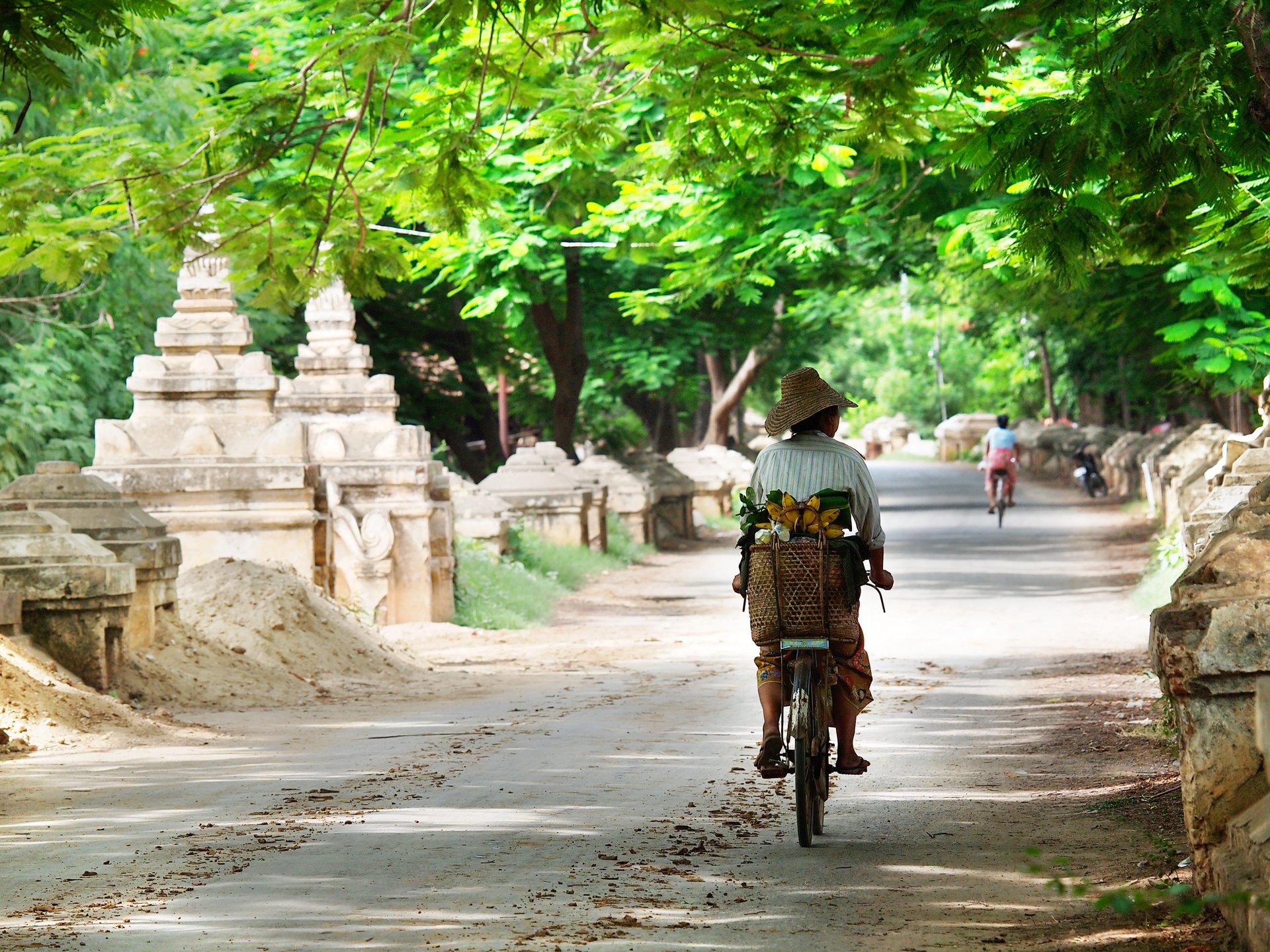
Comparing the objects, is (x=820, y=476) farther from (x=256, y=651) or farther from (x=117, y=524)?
(x=256, y=651)

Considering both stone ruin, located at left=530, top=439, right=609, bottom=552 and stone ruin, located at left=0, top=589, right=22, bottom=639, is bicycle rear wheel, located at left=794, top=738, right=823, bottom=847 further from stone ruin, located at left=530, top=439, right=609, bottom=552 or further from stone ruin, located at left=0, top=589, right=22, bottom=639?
stone ruin, located at left=530, top=439, right=609, bottom=552

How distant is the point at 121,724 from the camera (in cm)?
973

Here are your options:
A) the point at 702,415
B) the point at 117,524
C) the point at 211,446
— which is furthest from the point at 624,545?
the point at 702,415

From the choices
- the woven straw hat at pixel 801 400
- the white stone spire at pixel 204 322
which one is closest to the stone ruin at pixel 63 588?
the woven straw hat at pixel 801 400

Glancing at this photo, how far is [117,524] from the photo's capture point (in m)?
11.5

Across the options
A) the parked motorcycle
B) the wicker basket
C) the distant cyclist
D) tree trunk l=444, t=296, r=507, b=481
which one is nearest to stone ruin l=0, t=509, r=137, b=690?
the wicker basket

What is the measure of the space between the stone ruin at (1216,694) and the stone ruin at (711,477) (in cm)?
3005

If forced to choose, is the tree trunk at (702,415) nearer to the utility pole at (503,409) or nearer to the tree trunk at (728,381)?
the tree trunk at (728,381)

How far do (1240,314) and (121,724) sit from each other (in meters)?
13.1

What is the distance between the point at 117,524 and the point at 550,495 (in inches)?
565

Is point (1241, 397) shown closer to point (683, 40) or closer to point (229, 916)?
point (683, 40)

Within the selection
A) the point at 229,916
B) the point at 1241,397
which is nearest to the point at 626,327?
the point at 1241,397

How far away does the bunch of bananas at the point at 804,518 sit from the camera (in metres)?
6.53

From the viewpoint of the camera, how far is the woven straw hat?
274 inches
